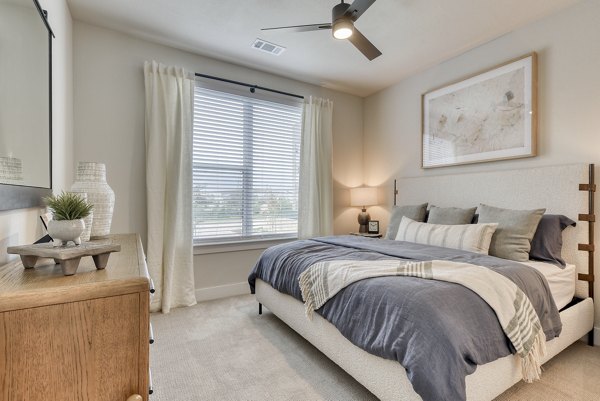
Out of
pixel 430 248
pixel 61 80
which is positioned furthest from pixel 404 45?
pixel 61 80

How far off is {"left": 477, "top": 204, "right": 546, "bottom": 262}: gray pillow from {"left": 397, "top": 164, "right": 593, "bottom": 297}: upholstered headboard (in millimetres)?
252

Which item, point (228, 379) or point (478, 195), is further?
point (478, 195)

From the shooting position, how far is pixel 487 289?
1491mm

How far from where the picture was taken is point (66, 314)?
67 cm

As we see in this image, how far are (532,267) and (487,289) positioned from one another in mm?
754

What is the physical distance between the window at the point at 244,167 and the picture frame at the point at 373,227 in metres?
1.05

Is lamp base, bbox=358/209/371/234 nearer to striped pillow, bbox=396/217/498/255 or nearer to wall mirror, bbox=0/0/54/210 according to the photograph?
Answer: striped pillow, bbox=396/217/498/255

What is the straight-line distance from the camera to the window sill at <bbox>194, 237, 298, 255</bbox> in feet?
10.9

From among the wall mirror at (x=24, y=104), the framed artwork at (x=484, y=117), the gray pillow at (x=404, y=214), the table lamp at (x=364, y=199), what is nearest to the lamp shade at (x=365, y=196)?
the table lamp at (x=364, y=199)

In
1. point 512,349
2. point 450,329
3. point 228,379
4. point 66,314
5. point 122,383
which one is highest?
point 66,314

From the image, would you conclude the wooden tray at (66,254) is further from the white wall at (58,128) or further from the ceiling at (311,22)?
the ceiling at (311,22)

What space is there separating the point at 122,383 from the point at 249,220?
296cm

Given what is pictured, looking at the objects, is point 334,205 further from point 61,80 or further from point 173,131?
point 61,80

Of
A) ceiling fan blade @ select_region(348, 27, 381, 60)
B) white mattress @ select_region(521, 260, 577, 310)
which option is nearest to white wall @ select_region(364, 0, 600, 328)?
white mattress @ select_region(521, 260, 577, 310)
